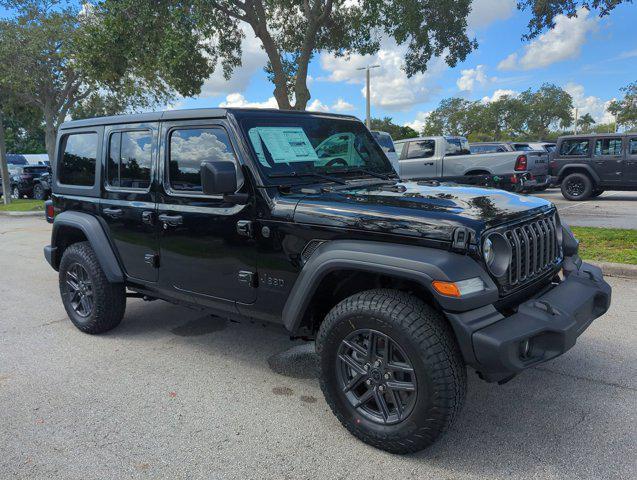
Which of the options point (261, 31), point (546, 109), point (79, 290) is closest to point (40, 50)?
point (261, 31)

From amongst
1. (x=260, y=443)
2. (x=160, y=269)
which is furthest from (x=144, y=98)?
(x=260, y=443)

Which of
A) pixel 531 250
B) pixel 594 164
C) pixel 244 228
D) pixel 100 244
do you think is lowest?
pixel 100 244

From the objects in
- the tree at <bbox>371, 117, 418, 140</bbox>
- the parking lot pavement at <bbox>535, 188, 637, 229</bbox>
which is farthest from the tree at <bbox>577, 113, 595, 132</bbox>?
the parking lot pavement at <bbox>535, 188, 637, 229</bbox>

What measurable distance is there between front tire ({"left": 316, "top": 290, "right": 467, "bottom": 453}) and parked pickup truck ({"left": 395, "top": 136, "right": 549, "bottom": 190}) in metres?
9.76

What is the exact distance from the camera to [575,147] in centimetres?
1405

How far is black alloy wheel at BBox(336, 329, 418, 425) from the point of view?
8.52ft

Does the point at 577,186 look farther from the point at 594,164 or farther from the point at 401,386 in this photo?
the point at 401,386

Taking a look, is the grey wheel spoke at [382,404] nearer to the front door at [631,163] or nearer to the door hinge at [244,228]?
the door hinge at [244,228]

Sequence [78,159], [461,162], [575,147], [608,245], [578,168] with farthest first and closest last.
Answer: [575,147] < [578,168] < [461,162] < [608,245] < [78,159]

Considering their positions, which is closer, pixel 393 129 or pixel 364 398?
pixel 364 398

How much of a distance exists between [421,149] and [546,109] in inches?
2892

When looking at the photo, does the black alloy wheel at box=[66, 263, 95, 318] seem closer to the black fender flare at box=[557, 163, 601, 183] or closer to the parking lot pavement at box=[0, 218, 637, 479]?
the parking lot pavement at box=[0, 218, 637, 479]

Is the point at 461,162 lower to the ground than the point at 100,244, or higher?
higher

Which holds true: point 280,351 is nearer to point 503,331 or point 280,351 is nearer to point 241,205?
point 241,205
